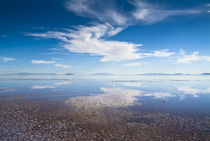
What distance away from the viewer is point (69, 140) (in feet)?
40.2

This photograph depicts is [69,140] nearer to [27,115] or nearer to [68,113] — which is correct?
[68,113]

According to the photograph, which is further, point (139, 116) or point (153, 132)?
point (139, 116)

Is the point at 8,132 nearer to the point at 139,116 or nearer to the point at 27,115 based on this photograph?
the point at 27,115

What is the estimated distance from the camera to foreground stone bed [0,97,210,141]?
42.8 ft

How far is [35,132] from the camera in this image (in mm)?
13445

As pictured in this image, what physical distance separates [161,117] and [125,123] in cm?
622

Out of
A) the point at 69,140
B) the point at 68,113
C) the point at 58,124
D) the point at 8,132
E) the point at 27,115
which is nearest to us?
the point at 69,140

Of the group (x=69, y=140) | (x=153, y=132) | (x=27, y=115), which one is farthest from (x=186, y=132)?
(x=27, y=115)

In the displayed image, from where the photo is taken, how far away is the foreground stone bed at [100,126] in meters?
13.0

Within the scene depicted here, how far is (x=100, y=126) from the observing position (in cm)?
1547

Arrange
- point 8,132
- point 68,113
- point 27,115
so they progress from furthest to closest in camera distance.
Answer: point 68,113 < point 27,115 < point 8,132

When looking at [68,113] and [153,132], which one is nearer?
[153,132]

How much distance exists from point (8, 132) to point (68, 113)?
7934 mm

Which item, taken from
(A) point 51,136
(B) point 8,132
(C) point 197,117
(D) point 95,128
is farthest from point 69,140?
(C) point 197,117
